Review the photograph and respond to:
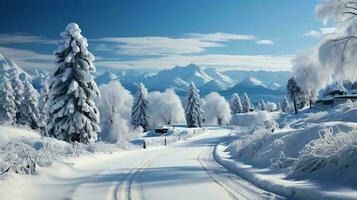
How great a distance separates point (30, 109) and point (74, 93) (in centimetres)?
3919

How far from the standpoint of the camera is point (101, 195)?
10555 mm

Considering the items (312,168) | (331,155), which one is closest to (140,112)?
(312,168)

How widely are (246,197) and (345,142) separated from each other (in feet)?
10.5

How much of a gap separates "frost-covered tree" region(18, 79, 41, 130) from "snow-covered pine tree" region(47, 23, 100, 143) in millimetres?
36522

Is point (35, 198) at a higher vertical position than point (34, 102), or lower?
lower

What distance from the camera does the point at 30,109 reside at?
228 ft

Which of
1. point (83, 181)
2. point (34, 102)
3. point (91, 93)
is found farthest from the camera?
point (34, 102)

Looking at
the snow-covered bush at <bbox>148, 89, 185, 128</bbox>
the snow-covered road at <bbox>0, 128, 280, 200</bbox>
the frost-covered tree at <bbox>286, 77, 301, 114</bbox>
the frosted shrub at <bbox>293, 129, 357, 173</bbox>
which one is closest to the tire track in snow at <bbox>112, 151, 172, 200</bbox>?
the snow-covered road at <bbox>0, 128, 280, 200</bbox>

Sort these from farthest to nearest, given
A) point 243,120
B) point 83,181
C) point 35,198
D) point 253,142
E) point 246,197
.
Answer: point 243,120
point 253,142
point 83,181
point 35,198
point 246,197

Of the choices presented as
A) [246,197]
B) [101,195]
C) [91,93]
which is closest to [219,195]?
[246,197]

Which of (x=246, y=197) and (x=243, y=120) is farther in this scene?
(x=243, y=120)

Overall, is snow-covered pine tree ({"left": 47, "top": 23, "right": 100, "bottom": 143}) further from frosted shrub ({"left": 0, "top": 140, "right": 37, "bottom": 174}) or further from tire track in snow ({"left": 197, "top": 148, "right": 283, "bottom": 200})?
tire track in snow ({"left": 197, "top": 148, "right": 283, "bottom": 200})

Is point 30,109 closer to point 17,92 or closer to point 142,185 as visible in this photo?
point 17,92

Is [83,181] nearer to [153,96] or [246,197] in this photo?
[246,197]
